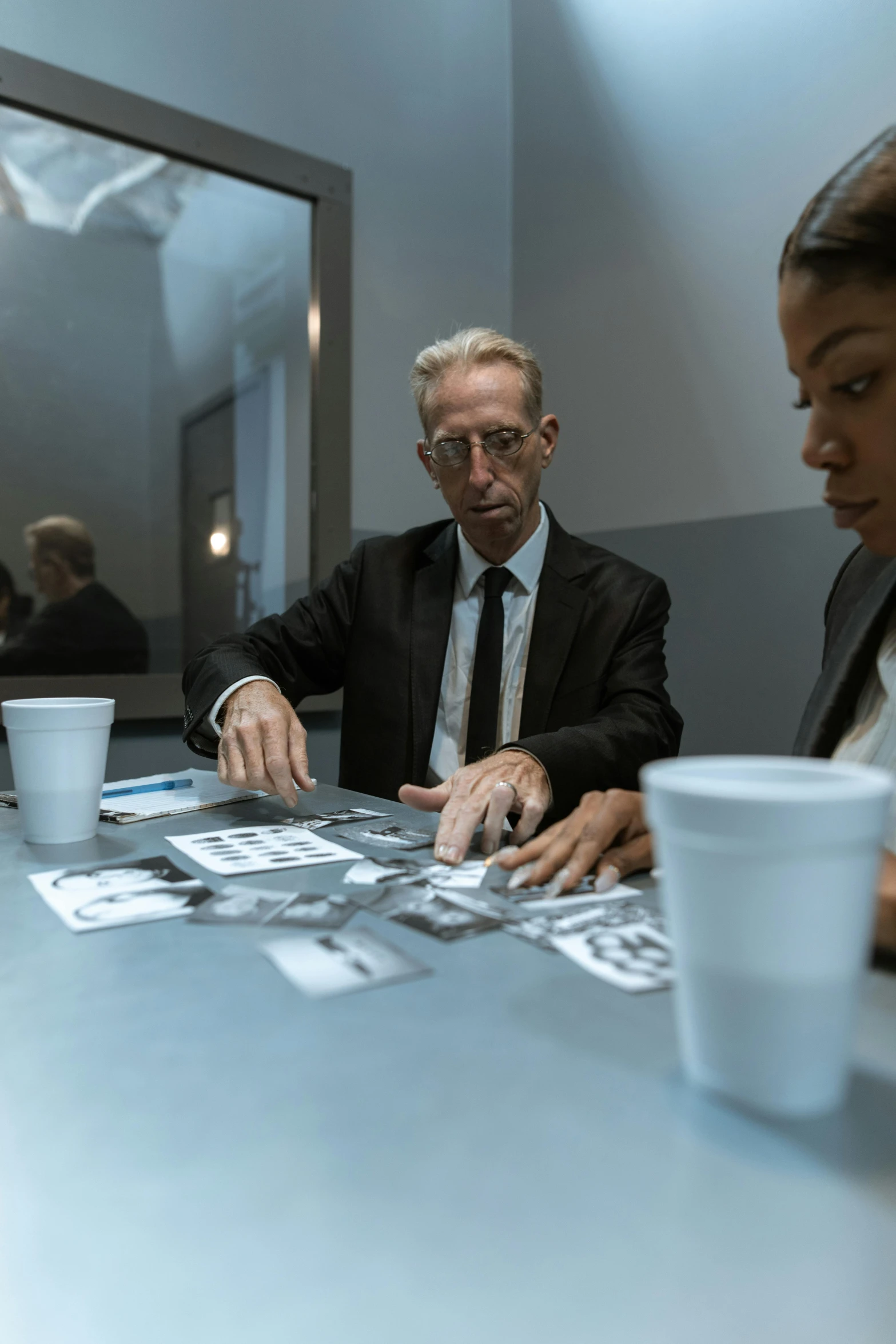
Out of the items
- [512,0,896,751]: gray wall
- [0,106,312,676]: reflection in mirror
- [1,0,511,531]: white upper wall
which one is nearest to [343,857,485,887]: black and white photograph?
[512,0,896,751]: gray wall

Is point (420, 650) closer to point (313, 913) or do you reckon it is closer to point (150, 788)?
point (150, 788)

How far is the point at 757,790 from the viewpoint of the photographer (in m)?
0.39

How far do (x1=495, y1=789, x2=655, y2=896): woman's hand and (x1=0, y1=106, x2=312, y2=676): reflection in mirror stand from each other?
1.93 m

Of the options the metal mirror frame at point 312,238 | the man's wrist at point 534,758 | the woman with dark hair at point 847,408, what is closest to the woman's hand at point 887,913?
the woman with dark hair at point 847,408

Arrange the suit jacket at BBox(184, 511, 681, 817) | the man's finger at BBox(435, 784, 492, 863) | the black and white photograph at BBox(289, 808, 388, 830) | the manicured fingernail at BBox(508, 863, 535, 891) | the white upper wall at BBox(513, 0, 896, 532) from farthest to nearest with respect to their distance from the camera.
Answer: the white upper wall at BBox(513, 0, 896, 532)
the suit jacket at BBox(184, 511, 681, 817)
the black and white photograph at BBox(289, 808, 388, 830)
the man's finger at BBox(435, 784, 492, 863)
the manicured fingernail at BBox(508, 863, 535, 891)

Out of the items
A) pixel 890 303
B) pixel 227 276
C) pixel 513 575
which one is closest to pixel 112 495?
pixel 227 276

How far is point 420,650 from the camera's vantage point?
189cm

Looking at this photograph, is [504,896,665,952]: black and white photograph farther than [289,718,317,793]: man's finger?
No

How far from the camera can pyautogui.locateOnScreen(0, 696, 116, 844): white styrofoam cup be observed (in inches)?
38.0

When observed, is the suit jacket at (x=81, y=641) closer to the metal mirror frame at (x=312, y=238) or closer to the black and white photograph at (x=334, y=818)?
the metal mirror frame at (x=312, y=238)

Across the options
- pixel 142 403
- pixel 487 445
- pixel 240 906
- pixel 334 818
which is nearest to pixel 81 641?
pixel 142 403

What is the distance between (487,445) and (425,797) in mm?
963

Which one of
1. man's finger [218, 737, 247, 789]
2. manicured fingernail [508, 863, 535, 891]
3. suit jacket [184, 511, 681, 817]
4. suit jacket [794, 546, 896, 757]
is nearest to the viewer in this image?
manicured fingernail [508, 863, 535, 891]

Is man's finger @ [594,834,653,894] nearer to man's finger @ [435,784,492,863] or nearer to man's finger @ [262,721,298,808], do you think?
man's finger @ [435,784,492,863]
